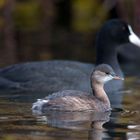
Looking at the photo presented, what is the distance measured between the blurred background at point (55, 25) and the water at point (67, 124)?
6.11 m

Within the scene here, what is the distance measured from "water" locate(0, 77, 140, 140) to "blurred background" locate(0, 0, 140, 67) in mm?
6108

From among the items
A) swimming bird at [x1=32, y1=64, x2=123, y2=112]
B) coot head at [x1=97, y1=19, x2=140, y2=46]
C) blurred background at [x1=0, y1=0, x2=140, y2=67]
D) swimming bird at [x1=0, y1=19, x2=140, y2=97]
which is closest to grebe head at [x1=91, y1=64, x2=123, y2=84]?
swimming bird at [x1=32, y1=64, x2=123, y2=112]

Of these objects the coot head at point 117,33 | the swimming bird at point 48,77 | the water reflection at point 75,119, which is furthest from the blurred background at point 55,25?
the water reflection at point 75,119

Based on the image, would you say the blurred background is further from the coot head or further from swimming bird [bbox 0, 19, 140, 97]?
swimming bird [bbox 0, 19, 140, 97]

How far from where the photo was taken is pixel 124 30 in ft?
55.3

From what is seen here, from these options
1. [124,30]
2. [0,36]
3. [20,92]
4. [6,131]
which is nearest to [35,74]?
[20,92]

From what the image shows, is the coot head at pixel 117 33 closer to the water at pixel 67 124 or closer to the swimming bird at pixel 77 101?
the water at pixel 67 124

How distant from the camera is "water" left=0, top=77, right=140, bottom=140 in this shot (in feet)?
36.6

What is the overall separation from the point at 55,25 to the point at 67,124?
481 inches

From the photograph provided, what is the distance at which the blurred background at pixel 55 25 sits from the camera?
2039cm

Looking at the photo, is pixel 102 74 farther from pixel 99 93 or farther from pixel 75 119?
pixel 75 119

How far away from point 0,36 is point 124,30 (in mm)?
6240

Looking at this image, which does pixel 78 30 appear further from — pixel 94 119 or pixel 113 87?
pixel 94 119

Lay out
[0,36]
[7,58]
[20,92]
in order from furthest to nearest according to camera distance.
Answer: [0,36] < [7,58] < [20,92]
